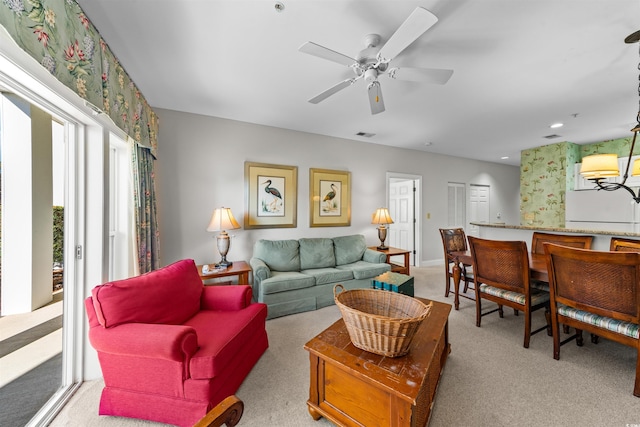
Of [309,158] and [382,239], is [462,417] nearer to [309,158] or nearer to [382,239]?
[382,239]

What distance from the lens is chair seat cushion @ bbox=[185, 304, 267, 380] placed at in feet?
4.57

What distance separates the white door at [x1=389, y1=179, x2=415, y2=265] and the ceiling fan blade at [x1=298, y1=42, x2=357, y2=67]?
4.04 m

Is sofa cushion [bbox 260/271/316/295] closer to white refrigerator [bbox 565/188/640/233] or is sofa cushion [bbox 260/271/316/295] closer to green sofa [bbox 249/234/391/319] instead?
green sofa [bbox 249/234/391/319]

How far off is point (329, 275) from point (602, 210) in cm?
480

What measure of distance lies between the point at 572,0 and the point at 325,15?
4.73 feet

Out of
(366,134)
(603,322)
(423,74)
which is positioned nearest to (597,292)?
(603,322)

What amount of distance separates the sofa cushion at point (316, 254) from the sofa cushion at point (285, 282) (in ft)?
1.20

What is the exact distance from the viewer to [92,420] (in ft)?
4.80

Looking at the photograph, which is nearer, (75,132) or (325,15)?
(325,15)

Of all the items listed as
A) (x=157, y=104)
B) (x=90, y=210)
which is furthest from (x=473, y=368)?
(x=157, y=104)

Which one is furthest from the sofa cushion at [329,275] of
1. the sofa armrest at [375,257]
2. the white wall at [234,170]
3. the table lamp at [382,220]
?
the table lamp at [382,220]

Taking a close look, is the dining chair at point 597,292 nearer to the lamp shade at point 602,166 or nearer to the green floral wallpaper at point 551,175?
the lamp shade at point 602,166

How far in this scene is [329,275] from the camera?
10.3 ft

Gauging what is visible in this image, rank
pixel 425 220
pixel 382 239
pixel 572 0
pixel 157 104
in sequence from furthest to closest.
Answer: pixel 425 220
pixel 382 239
pixel 157 104
pixel 572 0
